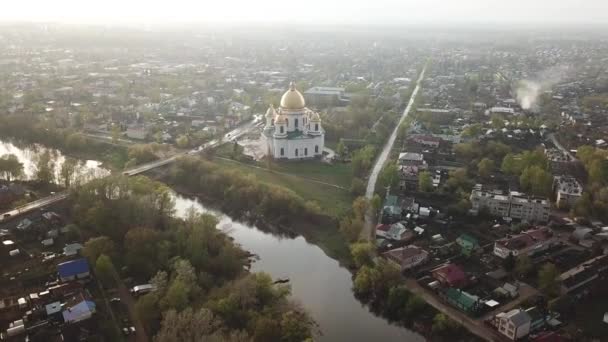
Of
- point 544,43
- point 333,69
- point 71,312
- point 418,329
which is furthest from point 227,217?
point 544,43

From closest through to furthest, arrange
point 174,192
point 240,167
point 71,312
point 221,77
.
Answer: point 71,312, point 174,192, point 240,167, point 221,77

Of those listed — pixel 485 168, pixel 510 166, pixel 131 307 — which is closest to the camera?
pixel 131 307

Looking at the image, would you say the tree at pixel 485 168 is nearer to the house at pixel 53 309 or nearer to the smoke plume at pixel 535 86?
the smoke plume at pixel 535 86

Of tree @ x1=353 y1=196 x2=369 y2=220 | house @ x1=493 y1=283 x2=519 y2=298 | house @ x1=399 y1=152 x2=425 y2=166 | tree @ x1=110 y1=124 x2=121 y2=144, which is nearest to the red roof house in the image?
house @ x1=493 y1=283 x2=519 y2=298

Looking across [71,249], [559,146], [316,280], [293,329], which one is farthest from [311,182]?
[559,146]

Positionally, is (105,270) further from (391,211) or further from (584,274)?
(584,274)

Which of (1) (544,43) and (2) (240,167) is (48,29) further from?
(1) (544,43)

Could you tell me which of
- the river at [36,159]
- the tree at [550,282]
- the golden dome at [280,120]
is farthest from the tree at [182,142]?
the tree at [550,282]
